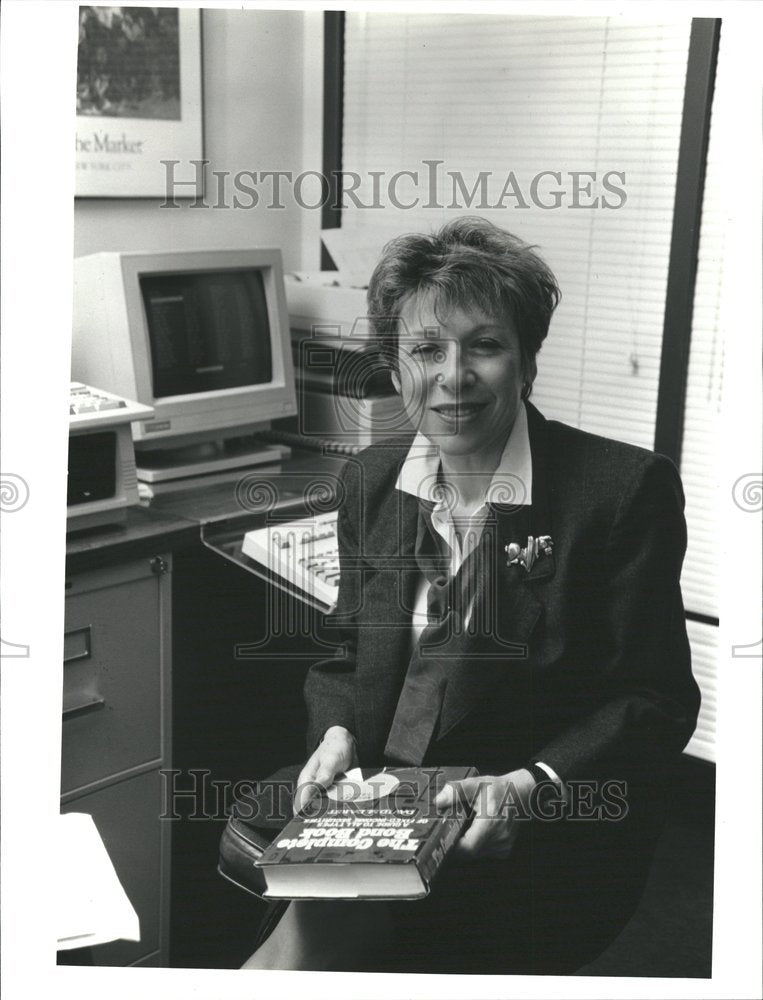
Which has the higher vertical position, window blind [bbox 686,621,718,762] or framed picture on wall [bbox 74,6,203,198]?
framed picture on wall [bbox 74,6,203,198]

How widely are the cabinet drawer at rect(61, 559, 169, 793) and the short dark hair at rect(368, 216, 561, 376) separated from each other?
63cm

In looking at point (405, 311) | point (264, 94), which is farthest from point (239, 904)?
point (264, 94)

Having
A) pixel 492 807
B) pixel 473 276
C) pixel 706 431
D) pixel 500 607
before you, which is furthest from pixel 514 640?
pixel 706 431

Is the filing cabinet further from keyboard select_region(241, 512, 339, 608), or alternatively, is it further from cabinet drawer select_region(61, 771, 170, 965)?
keyboard select_region(241, 512, 339, 608)

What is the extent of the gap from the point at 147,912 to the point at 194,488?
708mm

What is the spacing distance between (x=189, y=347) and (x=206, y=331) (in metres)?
0.04

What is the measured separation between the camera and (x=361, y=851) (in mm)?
1009

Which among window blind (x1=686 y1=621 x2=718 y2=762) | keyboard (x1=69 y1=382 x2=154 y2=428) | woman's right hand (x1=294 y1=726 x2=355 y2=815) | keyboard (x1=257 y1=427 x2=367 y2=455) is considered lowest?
woman's right hand (x1=294 y1=726 x2=355 y2=815)

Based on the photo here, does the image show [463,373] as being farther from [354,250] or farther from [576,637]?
[354,250]

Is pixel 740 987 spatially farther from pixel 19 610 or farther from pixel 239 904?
pixel 19 610

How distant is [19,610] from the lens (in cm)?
104

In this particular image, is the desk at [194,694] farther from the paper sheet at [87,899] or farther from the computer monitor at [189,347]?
the paper sheet at [87,899]

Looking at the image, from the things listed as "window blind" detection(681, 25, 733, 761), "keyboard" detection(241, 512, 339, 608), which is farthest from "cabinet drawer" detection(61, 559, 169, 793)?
"window blind" detection(681, 25, 733, 761)

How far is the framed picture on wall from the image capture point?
192 centimetres
